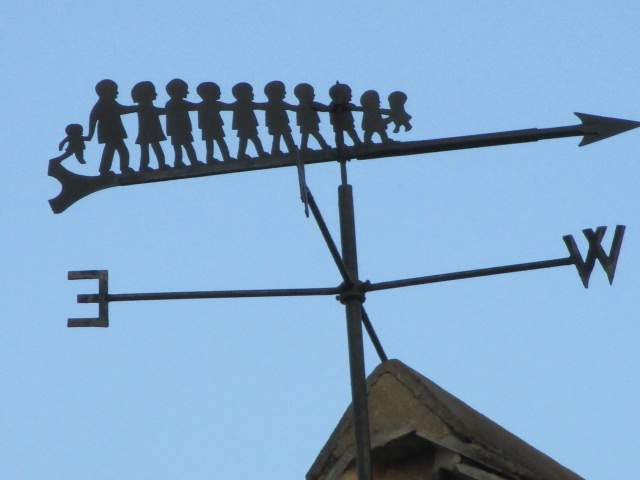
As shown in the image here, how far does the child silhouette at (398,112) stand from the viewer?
6.24m

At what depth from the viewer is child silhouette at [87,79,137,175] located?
6301 mm

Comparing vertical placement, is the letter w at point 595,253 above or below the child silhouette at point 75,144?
below

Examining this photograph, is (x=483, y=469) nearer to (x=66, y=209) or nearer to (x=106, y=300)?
(x=106, y=300)

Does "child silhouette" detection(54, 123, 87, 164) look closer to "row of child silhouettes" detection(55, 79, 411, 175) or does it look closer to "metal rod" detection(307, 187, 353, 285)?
"row of child silhouettes" detection(55, 79, 411, 175)

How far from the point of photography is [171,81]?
20.6 ft

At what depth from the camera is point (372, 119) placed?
20.2 feet

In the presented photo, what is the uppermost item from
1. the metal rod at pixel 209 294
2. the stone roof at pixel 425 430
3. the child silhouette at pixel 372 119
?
the child silhouette at pixel 372 119

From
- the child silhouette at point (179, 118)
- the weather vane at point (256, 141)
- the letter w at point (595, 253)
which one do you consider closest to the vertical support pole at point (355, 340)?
the weather vane at point (256, 141)

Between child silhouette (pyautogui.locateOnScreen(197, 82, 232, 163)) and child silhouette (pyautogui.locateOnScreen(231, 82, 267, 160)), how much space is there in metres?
0.06

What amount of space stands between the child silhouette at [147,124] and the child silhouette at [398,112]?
1.11m

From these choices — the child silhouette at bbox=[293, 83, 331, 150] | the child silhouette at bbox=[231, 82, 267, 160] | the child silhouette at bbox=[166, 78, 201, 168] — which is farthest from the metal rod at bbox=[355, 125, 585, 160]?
the child silhouette at bbox=[166, 78, 201, 168]

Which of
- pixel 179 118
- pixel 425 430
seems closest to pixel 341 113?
pixel 179 118

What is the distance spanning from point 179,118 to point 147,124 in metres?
0.16

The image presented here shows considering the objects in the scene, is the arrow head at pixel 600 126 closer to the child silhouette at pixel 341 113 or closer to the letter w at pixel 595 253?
the letter w at pixel 595 253
